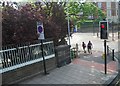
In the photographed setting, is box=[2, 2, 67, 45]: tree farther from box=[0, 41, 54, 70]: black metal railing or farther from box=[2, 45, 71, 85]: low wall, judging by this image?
box=[2, 45, 71, 85]: low wall

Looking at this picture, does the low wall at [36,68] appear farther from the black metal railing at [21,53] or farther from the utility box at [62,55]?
the black metal railing at [21,53]

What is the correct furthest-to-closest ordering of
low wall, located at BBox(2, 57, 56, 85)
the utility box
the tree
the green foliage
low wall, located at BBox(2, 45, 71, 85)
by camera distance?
the green foliage, the utility box, the tree, low wall, located at BBox(2, 45, 71, 85), low wall, located at BBox(2, 57, 56, 85)

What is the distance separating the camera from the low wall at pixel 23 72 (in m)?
14.2

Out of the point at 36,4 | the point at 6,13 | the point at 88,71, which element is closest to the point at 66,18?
the point at 36,4

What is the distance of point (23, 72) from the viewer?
1522cm

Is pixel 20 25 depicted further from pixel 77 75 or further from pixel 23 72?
pixel 77 75

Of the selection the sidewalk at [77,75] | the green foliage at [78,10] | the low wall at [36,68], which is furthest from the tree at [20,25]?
the green foliage at [78,10]

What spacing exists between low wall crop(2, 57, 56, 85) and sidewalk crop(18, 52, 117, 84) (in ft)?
1.24

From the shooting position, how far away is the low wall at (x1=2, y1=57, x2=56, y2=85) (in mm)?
14178

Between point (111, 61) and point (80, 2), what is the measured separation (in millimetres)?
10673

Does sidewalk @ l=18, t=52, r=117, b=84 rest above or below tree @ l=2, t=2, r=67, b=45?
below

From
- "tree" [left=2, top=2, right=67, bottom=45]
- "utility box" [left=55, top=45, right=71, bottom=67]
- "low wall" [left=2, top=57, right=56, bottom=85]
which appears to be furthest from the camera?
"utility box" [left=55, top=45, right=71, bottom=67]

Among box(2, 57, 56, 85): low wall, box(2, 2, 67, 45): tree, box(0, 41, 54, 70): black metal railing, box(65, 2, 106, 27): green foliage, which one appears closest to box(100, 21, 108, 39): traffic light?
box(2, 2, 67, 45): tree

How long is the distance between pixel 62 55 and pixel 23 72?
4.61m
